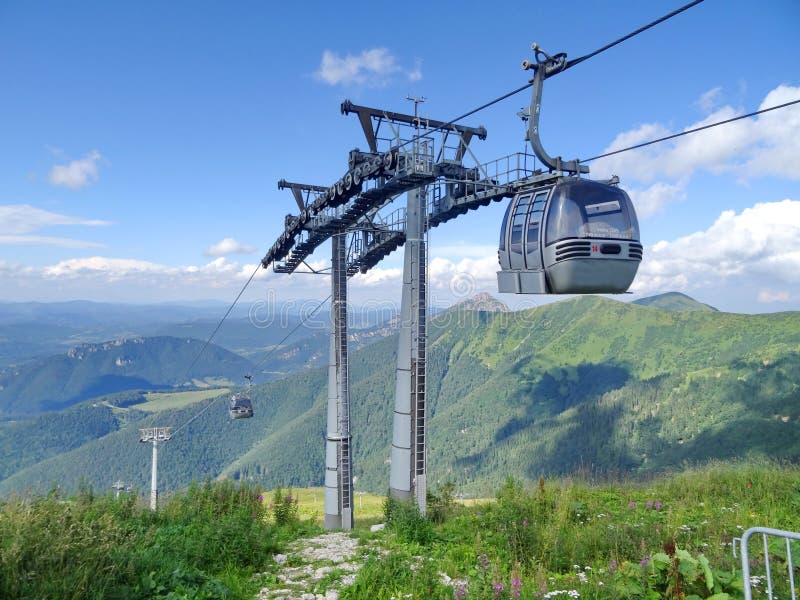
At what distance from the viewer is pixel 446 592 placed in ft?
24.2

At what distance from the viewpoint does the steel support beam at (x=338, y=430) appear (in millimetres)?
22328

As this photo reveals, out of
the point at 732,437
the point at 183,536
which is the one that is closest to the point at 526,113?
the point at 183,536

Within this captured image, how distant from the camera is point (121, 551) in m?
6.96

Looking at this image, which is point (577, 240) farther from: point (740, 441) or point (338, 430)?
point (740, 441)

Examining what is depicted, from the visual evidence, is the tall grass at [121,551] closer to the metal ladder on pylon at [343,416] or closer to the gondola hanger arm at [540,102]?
the gondola hanger arm at [540,102]

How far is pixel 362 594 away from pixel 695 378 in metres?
185

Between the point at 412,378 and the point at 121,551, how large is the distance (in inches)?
396

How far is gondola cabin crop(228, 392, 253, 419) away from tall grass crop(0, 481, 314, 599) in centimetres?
1880

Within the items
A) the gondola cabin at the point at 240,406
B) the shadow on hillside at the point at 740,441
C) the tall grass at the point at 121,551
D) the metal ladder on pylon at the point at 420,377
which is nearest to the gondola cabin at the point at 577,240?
the metal ladder on pylon at the point at 420,377

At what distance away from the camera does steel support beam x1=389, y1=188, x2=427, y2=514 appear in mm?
16047

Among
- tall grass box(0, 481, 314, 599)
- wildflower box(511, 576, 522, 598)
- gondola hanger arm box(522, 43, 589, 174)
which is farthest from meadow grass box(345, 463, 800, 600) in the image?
gondola hanger arm box(522, 43, 589, 174)

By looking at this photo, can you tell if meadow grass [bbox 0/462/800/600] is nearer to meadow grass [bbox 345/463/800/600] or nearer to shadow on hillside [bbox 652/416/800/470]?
meadow grass [bbox 345/463/800/600]

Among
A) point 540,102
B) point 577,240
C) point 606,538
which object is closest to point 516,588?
point 606,538

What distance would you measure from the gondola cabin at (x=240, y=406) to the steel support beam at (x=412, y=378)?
15.7 meters
